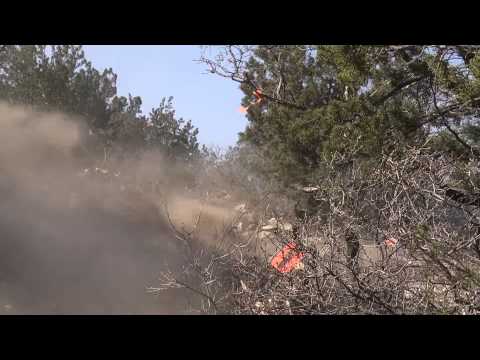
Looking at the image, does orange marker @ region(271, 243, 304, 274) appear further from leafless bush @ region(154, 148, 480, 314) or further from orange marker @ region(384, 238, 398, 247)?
orange marker @ region(384, 238, 398, 247)

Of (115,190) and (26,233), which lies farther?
(115,190)

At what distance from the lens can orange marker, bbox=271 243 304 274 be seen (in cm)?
545

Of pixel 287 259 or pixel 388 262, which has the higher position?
pixel 287 259

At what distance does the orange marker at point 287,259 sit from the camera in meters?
5.45

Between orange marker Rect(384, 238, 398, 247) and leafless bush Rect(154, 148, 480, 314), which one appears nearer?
leafless bush Rect(154, 148, 480, 314)

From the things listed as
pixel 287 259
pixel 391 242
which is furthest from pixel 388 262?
pixel 287 259

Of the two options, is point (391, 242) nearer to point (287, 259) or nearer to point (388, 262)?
point (388, 262)

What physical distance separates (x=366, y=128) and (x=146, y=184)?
12.2 meters

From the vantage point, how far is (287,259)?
5.57 m

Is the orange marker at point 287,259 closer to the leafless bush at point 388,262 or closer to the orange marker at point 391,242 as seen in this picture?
the leafless bush at point 388,262

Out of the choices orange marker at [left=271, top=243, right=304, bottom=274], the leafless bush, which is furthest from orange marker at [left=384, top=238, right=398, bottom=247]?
orange marker at [left=271, top=243, right=304, bottom=274]
